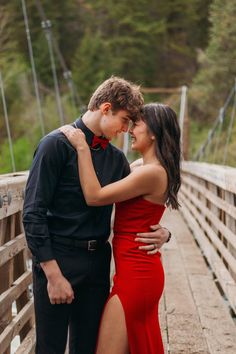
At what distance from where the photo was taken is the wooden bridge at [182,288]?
2627 millimetres

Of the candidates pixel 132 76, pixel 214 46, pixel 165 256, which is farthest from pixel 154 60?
pixel 165 256

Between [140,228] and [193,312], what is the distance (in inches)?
72.2

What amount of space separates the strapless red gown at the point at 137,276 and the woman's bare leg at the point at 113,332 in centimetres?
2

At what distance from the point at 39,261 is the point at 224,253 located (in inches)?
94.6

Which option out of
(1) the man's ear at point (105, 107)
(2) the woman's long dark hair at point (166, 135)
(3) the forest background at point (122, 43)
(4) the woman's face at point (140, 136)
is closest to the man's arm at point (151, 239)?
(2) the woman's long dark hair at point (166, 135)

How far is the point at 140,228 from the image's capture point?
2225mm

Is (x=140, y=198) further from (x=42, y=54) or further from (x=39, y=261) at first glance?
(x=42, y=54)

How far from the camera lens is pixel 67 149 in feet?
6.93

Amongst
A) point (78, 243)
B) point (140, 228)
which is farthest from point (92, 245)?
point (140, 228)

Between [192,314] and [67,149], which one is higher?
[67,149]

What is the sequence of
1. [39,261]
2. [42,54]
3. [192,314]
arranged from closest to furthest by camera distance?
[39,261] → [192,314] → [42,54]

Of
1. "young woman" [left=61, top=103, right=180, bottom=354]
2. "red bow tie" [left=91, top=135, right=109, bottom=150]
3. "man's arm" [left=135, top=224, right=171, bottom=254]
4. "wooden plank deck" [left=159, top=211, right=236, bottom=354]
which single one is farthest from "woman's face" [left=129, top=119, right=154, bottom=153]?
"wooden plank deck" [left=159, top=211, right=236, bottom=354]

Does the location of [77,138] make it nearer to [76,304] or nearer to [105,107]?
[105,107]

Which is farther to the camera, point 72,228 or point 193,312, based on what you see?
point 193,312
